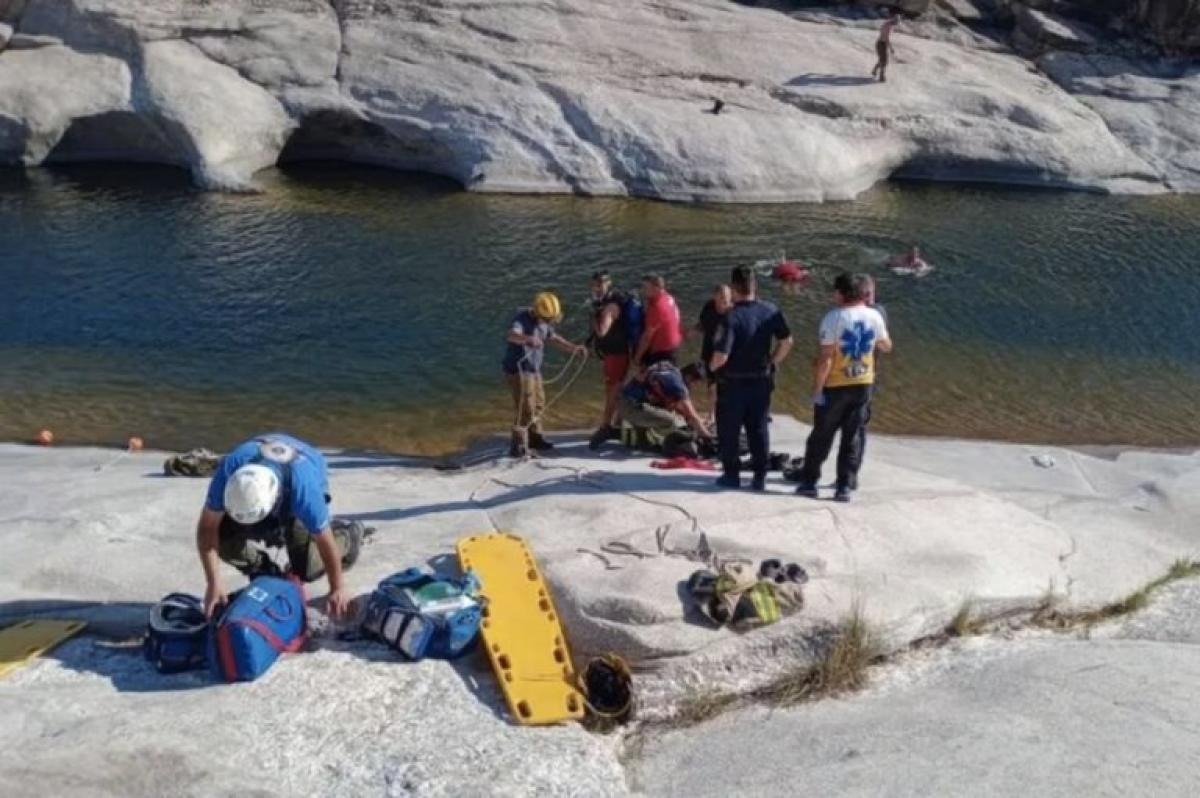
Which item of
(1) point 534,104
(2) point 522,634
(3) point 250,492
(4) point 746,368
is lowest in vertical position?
(2) point 522,634

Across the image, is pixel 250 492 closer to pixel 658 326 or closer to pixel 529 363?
pixel 529 363

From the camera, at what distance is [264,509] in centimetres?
794

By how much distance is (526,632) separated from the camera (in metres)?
8.71

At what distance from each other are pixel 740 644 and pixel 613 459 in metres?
4.45

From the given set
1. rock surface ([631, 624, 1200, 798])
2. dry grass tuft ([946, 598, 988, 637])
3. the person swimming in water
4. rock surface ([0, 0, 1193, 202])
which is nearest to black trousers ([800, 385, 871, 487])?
dry grass tuft ([946, 598, 988, 637])

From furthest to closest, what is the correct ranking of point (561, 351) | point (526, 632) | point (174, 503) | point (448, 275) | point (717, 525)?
point (448, 275) → point (561, 351) → point (174, 503) → point (717, 525) → point (526, 632)

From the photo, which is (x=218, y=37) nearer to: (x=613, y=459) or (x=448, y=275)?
(x=448, y=275)

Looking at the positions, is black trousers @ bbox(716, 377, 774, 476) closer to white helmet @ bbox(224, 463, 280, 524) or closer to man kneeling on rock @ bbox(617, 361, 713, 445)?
man kneeling on rock @ bbox(617, 361, 713, 445)

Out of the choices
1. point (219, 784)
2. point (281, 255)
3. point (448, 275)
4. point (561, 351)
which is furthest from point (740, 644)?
point (281, 255)

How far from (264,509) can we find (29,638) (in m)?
2.16

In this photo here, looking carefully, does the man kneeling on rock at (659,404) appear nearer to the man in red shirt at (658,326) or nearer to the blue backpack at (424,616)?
the man in red shirt at (658,326)

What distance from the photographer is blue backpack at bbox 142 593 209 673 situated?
824 centimetres

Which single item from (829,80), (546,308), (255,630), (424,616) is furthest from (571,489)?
(829,80)

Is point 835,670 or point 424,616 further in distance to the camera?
point 835,670
